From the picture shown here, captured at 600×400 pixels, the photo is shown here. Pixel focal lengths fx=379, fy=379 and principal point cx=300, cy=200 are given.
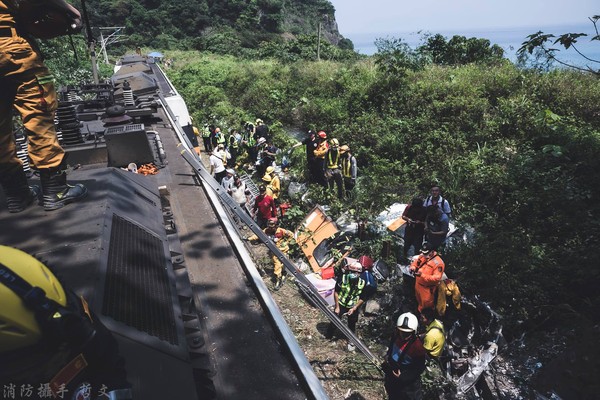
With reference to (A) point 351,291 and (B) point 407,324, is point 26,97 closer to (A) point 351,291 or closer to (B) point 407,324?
(B) point 407,324

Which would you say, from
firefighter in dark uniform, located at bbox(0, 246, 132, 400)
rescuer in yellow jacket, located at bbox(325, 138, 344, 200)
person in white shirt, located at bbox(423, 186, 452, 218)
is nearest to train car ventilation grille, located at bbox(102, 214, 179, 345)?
firefighter in dark uniform, located at bbox(0, 246, 132, 400)

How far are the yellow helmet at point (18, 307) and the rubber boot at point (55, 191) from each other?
1861 mm

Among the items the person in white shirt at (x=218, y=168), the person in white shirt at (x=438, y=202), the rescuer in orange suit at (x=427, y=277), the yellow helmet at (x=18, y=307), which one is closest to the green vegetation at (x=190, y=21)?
the person in white shirt at (x=218, y=168)

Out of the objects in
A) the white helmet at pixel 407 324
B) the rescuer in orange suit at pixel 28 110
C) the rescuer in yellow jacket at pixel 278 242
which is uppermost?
the rescuer in orange suit at pixel 28 110

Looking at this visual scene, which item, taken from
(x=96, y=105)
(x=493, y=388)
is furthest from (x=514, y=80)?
(x=96, y=105)

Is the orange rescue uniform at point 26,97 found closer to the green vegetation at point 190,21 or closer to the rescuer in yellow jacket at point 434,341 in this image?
the rescuer in yellow jacket at point 434,341

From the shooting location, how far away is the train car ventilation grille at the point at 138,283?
96.0 inches

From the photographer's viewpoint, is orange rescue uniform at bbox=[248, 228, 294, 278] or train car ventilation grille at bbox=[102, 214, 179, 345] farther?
orange rescue uniform at bbox=[248, 228, 294, 278]

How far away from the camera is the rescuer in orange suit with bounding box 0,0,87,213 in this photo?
288 centimetres

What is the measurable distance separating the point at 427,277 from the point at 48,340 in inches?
198

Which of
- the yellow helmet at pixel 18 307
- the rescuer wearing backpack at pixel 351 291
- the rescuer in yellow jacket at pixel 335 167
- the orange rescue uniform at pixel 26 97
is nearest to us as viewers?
the yellow helmet at pixel 18 307

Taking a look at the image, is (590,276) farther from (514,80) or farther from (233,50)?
(233,50)

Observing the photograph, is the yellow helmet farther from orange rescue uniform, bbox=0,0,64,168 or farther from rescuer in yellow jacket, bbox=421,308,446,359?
rescuer in yellow jacket, bbox=421,308,446,359

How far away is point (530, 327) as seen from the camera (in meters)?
5.53
